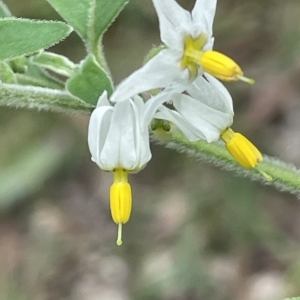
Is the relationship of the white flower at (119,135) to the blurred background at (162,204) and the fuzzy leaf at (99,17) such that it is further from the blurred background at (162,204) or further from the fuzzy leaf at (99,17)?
the blurred background at (162,204)

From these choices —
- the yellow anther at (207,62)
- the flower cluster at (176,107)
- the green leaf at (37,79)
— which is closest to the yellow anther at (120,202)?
the flower cluster at (176,107)

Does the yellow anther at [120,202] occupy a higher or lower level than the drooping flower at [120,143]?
lower

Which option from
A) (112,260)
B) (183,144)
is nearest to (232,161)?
(183,144)

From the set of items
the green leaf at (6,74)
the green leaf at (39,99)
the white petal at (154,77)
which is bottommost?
the green leaf at (39,99)

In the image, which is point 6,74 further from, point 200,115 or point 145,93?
point 200,115

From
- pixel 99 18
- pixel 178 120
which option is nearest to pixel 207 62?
pixel 178 120

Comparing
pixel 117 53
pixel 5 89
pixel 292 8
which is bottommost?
pixel 117 53

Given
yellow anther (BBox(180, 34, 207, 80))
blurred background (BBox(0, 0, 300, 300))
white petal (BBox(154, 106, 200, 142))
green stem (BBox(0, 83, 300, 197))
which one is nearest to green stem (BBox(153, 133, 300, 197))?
green stem (BBox(0, 83, 300, 197))

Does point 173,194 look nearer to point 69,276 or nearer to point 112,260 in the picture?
point 112,260
